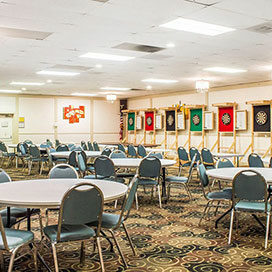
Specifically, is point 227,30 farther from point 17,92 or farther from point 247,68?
point 17,92

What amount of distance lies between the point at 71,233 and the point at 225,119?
11.5 meters

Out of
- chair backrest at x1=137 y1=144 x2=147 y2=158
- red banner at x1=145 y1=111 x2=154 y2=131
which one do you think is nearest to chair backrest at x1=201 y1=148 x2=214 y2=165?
chair backrest at x1=137 y1=144 x2=147 y2=158

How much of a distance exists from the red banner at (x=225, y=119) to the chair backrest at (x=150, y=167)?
26.4ft

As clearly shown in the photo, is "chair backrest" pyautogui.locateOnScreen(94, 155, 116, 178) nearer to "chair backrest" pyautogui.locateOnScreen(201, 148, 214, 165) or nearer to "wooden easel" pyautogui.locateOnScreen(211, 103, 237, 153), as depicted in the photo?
"chair backrest" pyautogui.locateOnScreen(201, 148, 214, 165)

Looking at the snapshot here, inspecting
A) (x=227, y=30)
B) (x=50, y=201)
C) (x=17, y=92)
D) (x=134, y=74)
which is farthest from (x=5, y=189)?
(x=17, y=92)

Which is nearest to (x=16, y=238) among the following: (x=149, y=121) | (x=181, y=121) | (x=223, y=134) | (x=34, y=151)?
(x=34, y=151)

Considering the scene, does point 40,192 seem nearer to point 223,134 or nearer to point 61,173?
point 61,173

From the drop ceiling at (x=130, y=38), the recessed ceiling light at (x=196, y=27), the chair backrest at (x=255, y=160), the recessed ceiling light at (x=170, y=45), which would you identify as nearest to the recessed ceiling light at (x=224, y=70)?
the drop ceiling at (x=130, y=38)

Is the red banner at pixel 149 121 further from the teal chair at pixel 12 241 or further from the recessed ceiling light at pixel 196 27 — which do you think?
the teal chair at pixel 12 241

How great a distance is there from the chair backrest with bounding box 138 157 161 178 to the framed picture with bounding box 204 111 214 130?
27.5 ft

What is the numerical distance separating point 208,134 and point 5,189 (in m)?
12.0

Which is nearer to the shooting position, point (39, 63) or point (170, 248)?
point (170, 248)

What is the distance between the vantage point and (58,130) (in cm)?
1853

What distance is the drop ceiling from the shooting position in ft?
16.2
